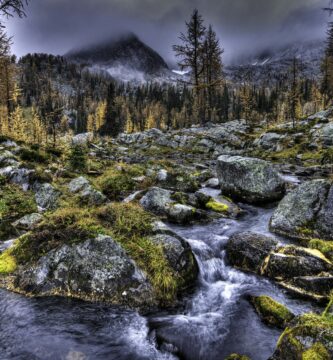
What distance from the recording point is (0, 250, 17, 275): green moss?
8320 millimetres

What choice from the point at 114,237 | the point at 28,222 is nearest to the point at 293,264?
→ the point at 114,237

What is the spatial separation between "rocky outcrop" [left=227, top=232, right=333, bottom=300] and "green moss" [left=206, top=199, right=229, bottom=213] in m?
4.40

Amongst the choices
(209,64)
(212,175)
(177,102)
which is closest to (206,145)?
(209,64)

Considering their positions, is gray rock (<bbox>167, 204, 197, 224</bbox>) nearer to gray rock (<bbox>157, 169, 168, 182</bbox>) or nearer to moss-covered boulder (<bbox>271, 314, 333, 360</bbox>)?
gray rock (<bbox>157, 169, 168, 182</bbox>)

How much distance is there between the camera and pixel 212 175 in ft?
73.1

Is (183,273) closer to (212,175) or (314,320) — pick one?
(314,320)

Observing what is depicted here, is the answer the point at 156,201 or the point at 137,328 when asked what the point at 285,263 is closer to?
the point at 137,328

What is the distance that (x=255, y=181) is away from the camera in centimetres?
1516

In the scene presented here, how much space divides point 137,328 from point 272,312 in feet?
10.8

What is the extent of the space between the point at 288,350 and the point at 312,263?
13.3ft

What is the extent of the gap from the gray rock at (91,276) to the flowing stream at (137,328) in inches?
12.5

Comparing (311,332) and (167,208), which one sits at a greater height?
(167,208)

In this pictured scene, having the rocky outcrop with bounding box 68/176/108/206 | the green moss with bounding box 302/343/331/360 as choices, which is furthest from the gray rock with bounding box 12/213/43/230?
the green moss with bounding box 302/343/331/360

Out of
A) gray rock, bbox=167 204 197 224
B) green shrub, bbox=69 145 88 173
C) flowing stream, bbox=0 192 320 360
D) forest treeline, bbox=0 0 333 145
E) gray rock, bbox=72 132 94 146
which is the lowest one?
flowing stream, bbox=0 192 320 360
